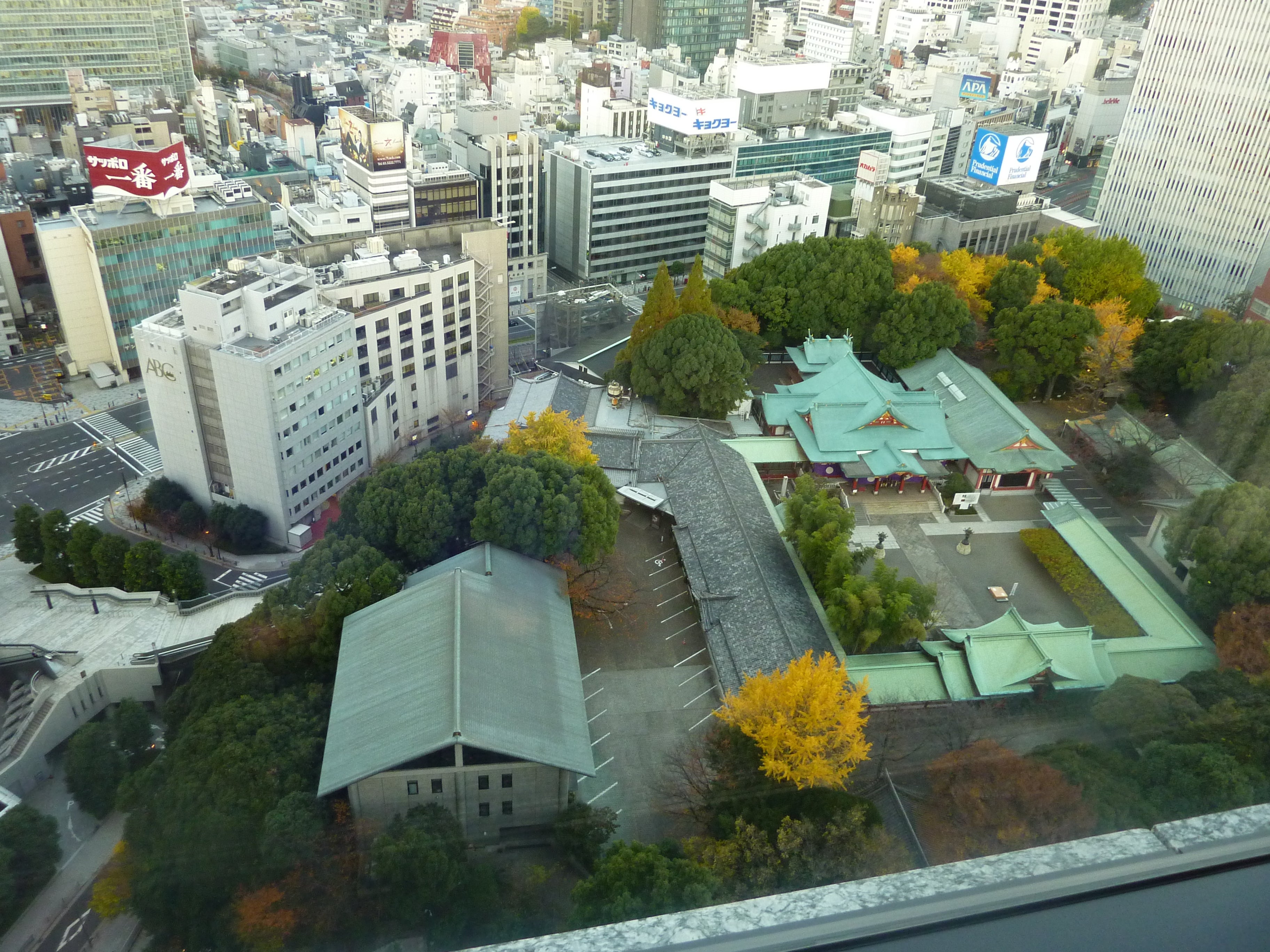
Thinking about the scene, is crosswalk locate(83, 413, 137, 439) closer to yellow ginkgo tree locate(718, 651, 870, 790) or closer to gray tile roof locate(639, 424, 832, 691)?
gray tile roof locate(639, 424, 832, 691)

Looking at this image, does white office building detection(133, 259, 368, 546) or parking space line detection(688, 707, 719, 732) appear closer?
parking space line detection(688, 707, 719, 732)

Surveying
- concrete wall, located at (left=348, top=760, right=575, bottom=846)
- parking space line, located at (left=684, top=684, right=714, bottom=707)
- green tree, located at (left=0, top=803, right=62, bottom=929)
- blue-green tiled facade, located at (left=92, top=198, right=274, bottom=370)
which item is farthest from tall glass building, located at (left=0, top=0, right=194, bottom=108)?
concrete wall, located at (left=348, top=760, right=575, bottom=846)

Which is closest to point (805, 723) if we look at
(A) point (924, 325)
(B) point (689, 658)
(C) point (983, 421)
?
(B) point (689, 658)

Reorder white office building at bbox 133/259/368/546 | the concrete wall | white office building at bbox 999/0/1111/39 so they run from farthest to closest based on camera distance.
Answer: white office building at bbox 999/0/1111/39 < white office building at bbox 133/259/368/546 < the concrete wall

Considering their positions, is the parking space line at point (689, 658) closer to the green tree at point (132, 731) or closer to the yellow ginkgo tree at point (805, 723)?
the yellow ginkgo tree at point (805, 723)

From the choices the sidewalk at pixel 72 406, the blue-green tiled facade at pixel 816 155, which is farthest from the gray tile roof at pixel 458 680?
the blue-green tiled facade at pixel 816 155

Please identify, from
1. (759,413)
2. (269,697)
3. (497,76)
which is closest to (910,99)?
(497,76)

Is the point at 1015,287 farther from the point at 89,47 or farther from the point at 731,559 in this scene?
the point at 89,47

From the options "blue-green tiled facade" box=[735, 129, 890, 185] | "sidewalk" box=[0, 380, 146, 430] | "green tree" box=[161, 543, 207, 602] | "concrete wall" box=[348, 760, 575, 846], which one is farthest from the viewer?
"blue-green tiled facade" box=[735, 129, 890, 185]
